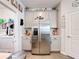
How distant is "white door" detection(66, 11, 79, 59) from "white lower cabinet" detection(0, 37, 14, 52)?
2919 millimetres

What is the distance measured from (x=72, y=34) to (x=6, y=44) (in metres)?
3.55

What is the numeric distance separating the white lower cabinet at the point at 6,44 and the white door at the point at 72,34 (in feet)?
9.58

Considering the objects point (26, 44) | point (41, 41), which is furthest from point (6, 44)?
point (41, 41)

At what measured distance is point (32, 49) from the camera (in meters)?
7.47

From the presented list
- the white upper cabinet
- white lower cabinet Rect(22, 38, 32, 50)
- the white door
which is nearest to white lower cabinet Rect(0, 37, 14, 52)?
white lower cabinet Rect(22, 38, 32, 50)

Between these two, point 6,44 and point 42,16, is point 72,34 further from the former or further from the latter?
point 6,44

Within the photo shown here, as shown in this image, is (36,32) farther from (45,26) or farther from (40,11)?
(40,11)

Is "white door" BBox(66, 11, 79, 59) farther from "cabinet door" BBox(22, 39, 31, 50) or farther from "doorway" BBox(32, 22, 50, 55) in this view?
"cabinet door" BBox(22, 39, 31, 50)

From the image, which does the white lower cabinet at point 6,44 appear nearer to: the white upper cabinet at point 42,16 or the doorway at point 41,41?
the doorway at point 41,41

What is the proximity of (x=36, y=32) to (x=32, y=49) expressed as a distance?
981 millimetres

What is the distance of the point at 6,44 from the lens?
23.9 feet

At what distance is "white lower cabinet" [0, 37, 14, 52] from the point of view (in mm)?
7125

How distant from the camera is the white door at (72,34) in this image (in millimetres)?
6047

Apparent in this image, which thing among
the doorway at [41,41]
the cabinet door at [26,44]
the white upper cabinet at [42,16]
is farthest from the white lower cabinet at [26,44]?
the white upper cabinet at [42,16]
